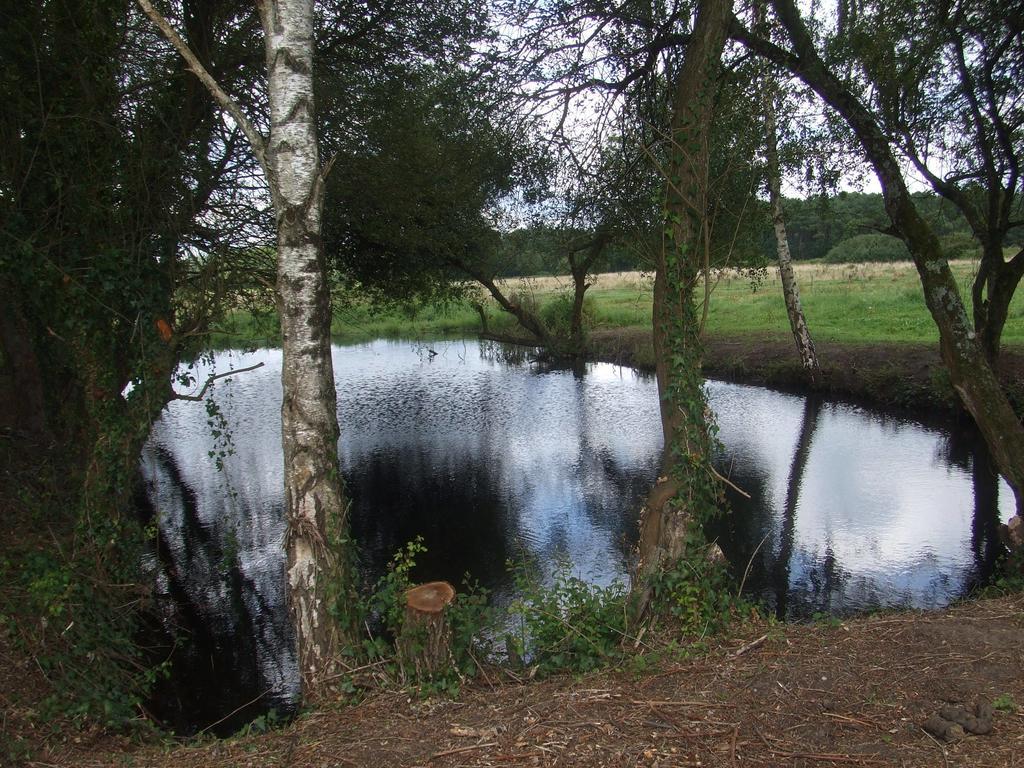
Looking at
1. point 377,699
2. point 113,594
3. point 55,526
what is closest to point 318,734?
point 377,699

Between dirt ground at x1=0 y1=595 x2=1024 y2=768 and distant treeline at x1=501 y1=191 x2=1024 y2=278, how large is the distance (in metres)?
3.37

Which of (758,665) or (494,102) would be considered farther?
(494,102)

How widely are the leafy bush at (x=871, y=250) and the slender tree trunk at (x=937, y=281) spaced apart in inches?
1407

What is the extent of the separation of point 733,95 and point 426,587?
218 inches

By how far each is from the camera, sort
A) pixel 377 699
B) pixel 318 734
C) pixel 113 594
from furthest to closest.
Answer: pixel 113 594 < pixel 377 699 < pixel 318 734

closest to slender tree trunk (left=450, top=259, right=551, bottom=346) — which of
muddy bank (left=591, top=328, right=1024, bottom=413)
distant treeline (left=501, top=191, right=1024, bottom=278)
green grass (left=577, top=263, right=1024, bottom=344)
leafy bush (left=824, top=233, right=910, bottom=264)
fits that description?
distant treeline (left=501, top=191, right=1024, bottom=278)

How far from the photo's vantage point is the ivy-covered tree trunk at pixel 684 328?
529cm

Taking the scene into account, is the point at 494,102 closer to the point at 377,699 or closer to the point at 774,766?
the point at 377,699

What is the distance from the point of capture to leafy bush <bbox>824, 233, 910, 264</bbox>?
4031 cm

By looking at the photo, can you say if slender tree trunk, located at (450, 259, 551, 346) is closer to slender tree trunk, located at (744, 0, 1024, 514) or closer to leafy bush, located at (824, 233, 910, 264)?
slender tree trunk, located at (744, 0, 1024, 514)

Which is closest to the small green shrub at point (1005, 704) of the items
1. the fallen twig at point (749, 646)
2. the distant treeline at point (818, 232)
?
the fallen twig at point (749, 646)

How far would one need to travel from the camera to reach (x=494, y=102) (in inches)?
324

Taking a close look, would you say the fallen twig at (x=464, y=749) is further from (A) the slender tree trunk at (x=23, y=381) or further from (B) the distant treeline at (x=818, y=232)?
(A) the slender tree trunk at (x=23, y=381)

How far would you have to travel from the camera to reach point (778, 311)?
84.0 feet
